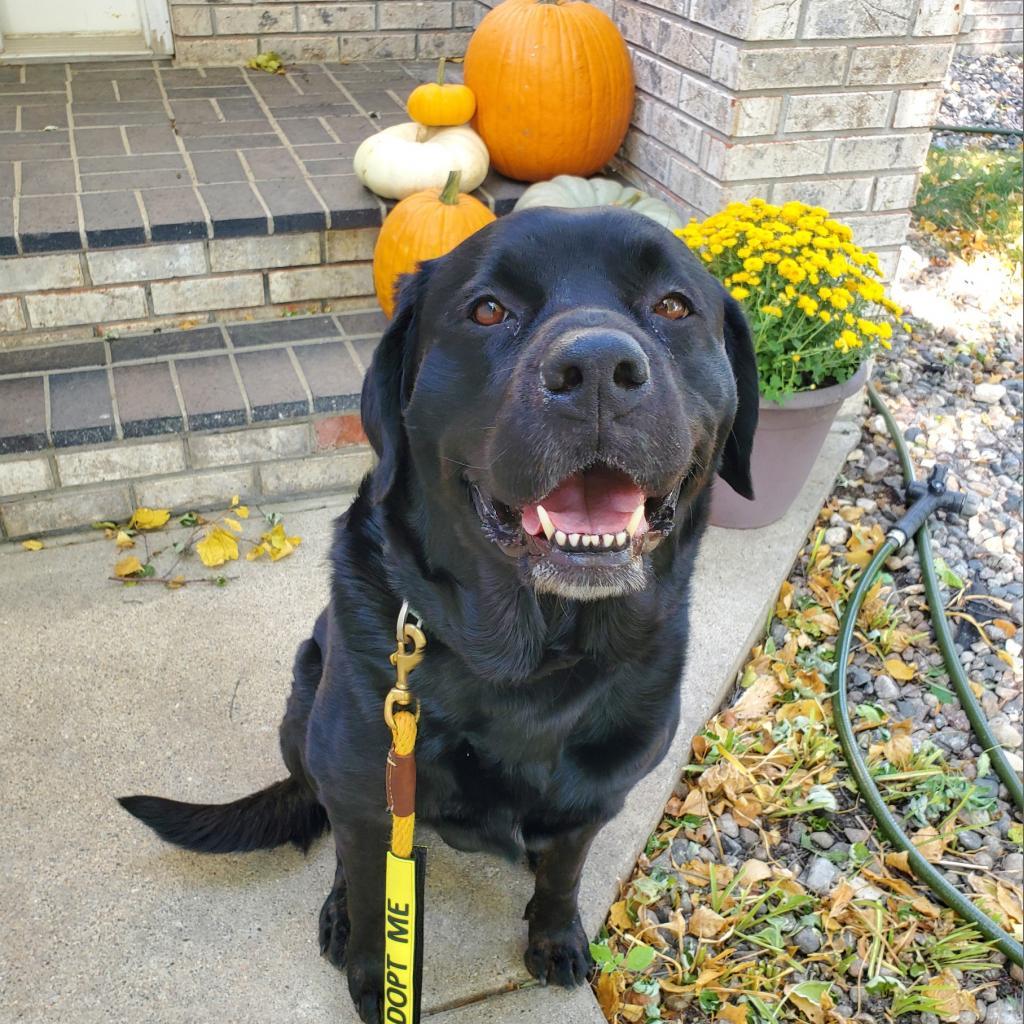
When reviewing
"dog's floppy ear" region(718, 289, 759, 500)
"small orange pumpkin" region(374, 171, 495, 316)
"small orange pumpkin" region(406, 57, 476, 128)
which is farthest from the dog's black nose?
"small orange pumpkin" region(406, 57, 476, 128)

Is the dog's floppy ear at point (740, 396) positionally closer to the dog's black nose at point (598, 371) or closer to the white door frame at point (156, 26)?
the dog's black nose at point (598, 371)

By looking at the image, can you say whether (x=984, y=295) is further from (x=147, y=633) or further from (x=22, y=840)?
(x=22, y=840)

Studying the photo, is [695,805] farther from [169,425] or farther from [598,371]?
[169,425]

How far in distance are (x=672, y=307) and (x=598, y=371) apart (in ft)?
1.13

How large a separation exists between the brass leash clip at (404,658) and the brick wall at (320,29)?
411 cm

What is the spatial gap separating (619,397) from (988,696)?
1953 mm

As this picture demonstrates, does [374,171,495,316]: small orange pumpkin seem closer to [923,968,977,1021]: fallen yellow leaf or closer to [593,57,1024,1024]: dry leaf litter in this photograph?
[593,57,1024,1024]: dry leaf litter

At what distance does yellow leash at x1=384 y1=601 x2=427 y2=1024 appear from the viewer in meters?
1.44

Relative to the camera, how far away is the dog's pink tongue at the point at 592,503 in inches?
56.9

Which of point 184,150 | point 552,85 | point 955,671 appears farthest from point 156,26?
point 955,671

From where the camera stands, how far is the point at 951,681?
2.71m

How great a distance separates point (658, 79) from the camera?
3510 mm

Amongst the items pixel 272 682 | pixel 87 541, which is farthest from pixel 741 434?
pixel 87 541

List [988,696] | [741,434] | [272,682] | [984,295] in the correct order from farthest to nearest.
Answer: [984,295] < [988,696] < [272,682] < [741,434]
